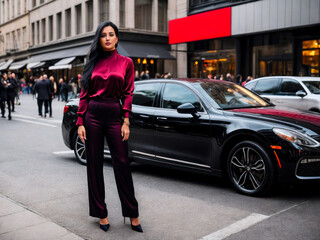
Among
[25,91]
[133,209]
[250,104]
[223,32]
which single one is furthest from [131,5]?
[133,209]

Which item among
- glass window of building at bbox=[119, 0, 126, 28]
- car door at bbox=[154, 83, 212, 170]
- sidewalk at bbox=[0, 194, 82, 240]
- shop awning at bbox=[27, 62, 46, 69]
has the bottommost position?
sidewalk at bbox=[0, 194, 82, 240]

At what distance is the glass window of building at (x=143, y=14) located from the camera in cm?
3406

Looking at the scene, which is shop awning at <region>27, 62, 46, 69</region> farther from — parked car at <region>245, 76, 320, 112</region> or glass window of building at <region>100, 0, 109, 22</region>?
parked car at <region>245, 76, 320, 112</region>

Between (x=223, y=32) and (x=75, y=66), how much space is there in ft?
53.1

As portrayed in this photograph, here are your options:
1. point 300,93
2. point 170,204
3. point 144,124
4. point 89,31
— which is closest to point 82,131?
point 170,204

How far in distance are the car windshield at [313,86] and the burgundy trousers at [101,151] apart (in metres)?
9.02

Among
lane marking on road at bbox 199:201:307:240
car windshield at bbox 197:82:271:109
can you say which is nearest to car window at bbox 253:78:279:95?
car windshield at bbox 197:82:271:109

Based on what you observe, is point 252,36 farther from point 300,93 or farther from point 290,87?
point 300,93

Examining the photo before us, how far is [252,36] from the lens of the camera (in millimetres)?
24188

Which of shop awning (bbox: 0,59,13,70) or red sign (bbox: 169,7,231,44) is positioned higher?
red sign (bbox: 169,7,231,44)

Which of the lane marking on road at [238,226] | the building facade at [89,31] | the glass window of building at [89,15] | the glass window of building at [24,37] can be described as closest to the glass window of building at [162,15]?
the building facade at [89,31]

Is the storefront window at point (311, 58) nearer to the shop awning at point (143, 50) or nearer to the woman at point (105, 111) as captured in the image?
the shop awning at point (143, 50)

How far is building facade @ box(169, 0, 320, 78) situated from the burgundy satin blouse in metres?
17.6

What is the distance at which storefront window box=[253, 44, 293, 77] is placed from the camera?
22.2 m
